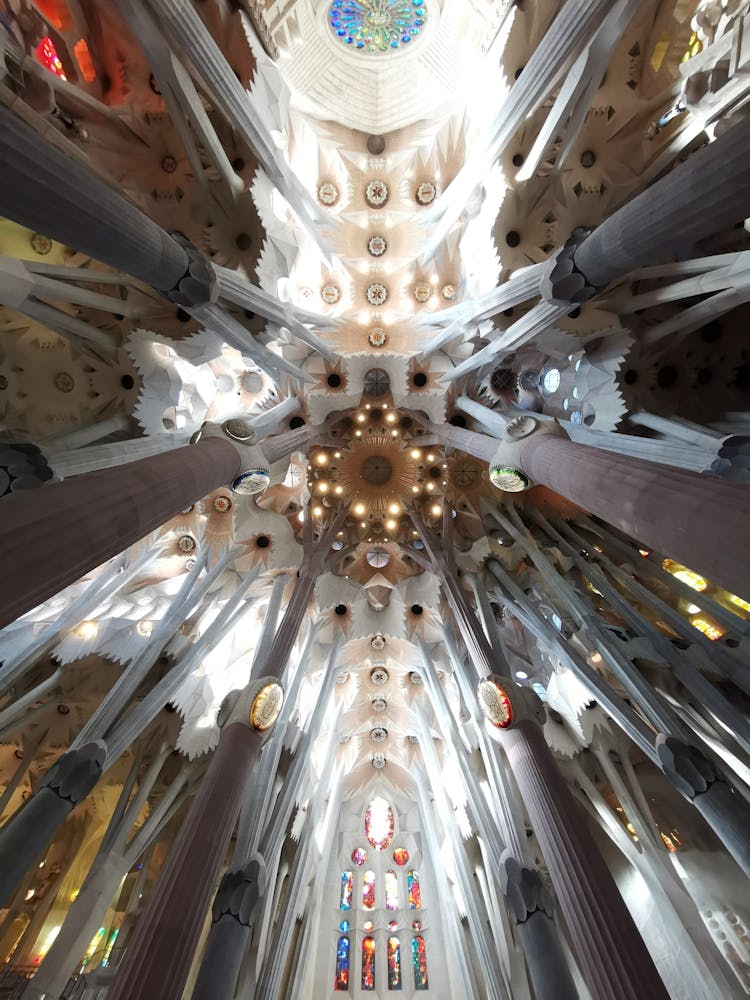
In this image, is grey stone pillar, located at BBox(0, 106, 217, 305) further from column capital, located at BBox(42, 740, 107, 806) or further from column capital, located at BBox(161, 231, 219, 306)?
column capital, located at BBox(42, 740, 107, 806)

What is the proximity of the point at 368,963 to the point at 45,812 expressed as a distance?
1410cm

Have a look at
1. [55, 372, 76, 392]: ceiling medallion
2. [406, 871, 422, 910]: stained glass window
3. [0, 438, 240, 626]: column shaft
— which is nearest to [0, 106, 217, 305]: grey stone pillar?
[0, 438, 240, 626]: column shaft

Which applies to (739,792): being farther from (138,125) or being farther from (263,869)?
(138,125)

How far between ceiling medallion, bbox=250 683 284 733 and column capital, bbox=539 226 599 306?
759 cm

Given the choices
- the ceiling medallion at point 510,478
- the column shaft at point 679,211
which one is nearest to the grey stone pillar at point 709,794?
the ceiling medallion at point 510,478

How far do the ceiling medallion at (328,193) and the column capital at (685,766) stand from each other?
1635 cm

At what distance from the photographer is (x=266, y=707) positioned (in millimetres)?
7844

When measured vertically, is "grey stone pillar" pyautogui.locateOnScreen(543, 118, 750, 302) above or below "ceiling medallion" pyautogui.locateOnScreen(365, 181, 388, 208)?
below

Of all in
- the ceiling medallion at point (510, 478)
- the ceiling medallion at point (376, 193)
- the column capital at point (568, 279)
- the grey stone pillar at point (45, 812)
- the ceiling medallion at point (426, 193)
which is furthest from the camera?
the ceiling medallion at point (376, 193)

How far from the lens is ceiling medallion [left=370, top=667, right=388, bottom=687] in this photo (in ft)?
59.7

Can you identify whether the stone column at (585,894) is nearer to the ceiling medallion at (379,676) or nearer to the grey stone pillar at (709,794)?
the grey stone pillar at (709,794)

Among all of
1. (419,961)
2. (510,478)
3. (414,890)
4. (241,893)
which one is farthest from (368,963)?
(510,478)

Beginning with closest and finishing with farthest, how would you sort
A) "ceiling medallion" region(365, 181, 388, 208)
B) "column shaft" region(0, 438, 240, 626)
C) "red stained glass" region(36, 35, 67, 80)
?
"column shaft" region(0, 438, 240, 626) < "red stained glass" region(36, 35, 67, 80) < "ceiling medallion" region(365, 181, 388, 208)

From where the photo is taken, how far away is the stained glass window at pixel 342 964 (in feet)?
50.7
